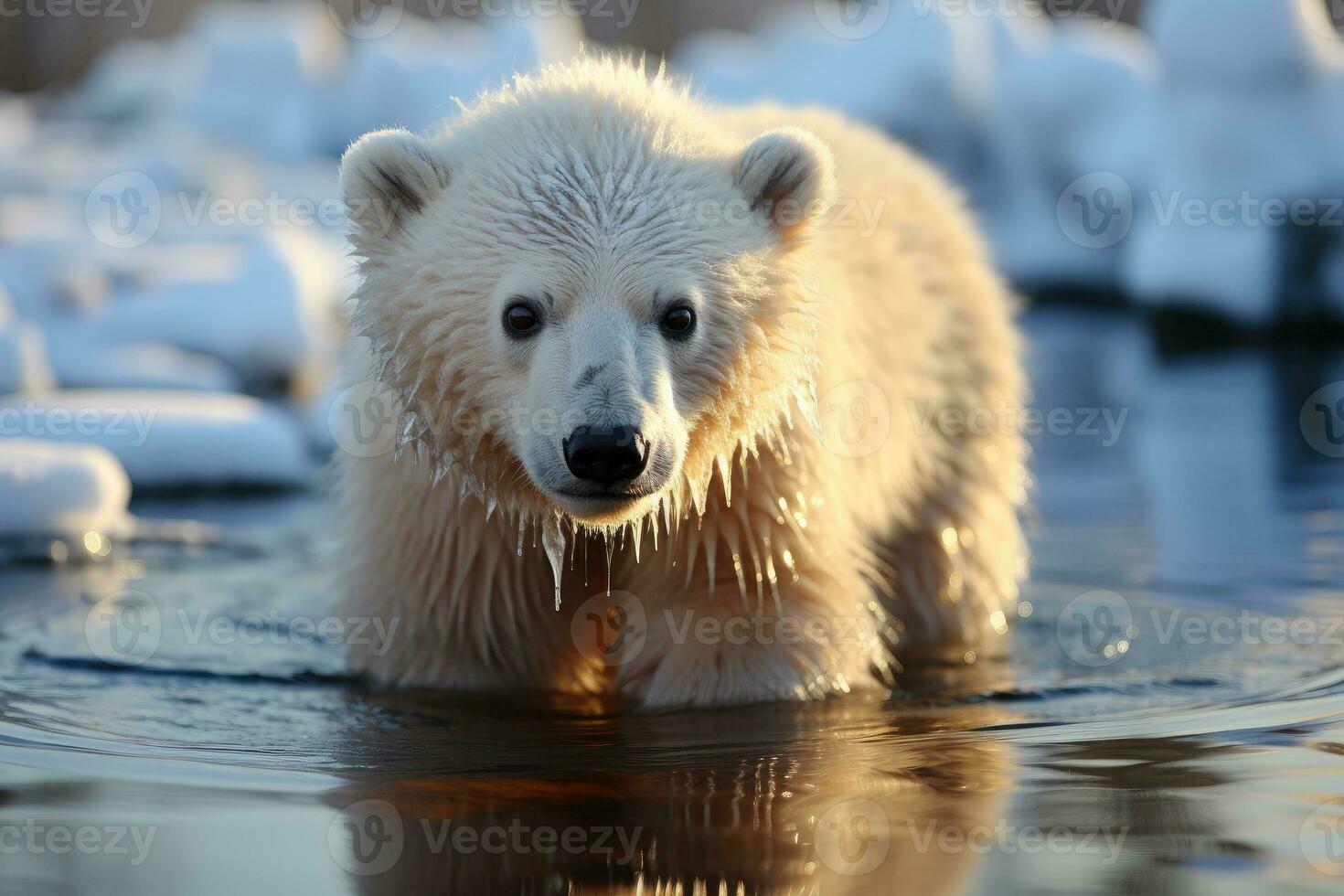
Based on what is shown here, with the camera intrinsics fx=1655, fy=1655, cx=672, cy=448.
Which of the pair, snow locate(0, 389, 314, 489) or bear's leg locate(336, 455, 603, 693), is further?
snow locate(0, 389, 314, 489)

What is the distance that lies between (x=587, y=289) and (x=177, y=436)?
5.43 metres

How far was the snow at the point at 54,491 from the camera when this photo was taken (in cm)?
655

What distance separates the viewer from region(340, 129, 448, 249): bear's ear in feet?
13.3

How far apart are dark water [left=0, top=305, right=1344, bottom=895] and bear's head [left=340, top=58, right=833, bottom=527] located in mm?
689

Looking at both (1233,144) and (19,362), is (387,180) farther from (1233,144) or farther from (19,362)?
(1233,144)

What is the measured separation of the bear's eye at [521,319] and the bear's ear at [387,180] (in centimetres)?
46

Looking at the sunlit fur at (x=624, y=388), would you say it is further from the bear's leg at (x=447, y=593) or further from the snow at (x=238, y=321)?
the snow at (x=238, y=321)

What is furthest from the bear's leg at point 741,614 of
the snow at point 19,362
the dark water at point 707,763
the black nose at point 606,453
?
the snow at point 19,362

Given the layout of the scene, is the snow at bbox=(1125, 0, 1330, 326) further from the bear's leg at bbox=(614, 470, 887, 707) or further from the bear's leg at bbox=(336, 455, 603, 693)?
the bear's leg at bbox=(336, 455, 603, 693)

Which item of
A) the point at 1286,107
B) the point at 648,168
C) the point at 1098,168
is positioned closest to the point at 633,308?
the point at 648,168

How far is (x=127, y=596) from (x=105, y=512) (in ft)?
3.35

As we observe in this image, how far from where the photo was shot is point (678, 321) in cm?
389

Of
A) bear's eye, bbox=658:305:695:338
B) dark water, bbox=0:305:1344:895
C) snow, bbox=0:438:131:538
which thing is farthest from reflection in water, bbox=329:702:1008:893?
snow, bbox=0:438:131:538

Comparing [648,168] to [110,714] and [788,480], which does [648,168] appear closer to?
[788,480]
